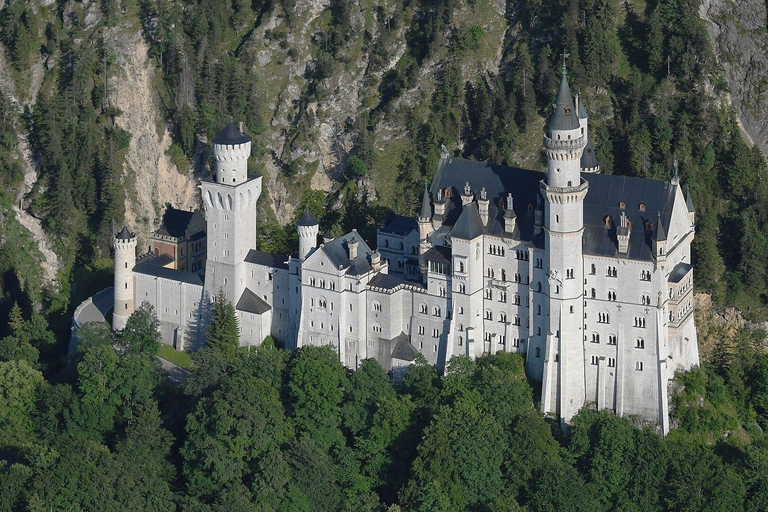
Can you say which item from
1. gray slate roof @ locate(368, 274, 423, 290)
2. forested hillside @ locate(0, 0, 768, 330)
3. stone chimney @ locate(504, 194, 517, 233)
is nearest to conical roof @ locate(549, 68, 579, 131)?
stone chimney @ locate(504, 194, 517, 233)

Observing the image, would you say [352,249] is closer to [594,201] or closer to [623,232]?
[594,201]

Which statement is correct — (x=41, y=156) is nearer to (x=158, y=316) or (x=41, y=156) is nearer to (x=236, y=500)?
(x=158, y=316)

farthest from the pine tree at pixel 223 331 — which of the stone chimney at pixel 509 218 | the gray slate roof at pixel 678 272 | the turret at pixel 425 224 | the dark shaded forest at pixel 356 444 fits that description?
the gray slate roof at pixel 678 272

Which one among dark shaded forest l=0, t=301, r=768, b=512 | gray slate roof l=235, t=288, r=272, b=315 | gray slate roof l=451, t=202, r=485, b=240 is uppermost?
gray slate roof l=451, t=202, r=485, b=240

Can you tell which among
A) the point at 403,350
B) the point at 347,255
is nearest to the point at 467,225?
the point at 347,255

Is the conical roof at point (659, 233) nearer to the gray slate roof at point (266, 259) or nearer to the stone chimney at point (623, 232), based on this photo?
the stone chimney at point (623, 232)

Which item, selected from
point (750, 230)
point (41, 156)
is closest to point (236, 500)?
point (750, 230)

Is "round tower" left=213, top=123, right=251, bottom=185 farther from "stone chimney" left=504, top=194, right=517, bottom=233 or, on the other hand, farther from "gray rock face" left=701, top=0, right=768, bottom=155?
"gray rock face" left=701, top=0, right=768, bottom=155
